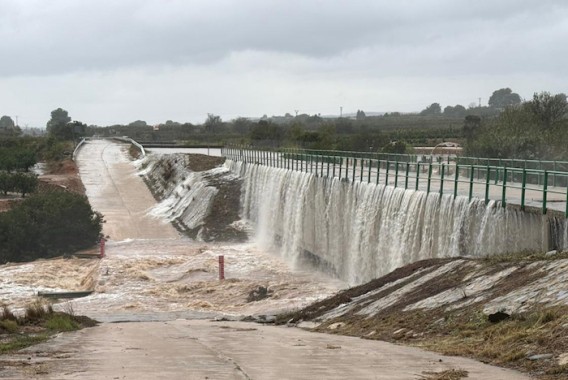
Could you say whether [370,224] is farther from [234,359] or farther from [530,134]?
[234,359]

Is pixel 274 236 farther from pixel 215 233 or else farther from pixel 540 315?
pixel 540 315

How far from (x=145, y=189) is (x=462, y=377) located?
65.4m

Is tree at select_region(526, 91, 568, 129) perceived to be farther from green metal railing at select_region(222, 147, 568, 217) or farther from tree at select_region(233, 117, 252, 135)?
tree at select_region(233, 117, 252, 135)

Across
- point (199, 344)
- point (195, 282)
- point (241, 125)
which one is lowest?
point (195, 282)

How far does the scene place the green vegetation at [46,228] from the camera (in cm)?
4916

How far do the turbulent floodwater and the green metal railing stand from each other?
496cm

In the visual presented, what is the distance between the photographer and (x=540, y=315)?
482 inches

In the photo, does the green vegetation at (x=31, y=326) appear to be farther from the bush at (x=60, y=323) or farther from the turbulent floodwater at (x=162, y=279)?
the turbulent floodwater at (x=162, y=279)

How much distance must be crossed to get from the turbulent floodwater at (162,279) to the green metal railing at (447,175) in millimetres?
4955

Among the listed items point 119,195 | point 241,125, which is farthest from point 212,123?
point 119,195

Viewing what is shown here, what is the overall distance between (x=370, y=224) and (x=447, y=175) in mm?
3354

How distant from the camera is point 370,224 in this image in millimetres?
32031

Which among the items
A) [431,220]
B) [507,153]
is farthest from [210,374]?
[507,153]

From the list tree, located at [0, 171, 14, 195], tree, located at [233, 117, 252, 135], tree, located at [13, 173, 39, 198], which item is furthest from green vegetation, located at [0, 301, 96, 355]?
tree, located at [233, 117, 252, 135]
